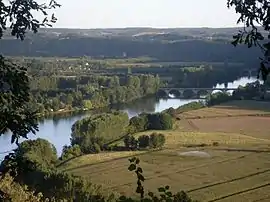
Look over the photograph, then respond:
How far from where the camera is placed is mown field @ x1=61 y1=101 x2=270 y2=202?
1331 centimetres

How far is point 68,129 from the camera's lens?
25.2m

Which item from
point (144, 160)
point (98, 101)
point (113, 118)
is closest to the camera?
point (144, 160)

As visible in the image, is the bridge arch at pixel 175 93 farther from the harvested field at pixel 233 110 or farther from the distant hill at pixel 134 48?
the distant hill at pixel 134 48

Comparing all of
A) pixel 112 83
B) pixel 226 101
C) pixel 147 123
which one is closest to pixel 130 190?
pixel 147 123

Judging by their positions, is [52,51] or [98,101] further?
[52,51]

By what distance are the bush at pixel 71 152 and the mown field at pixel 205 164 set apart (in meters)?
A: 0.47

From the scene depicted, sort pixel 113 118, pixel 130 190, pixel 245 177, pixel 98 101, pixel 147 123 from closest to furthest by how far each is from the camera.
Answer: pixel 130 190, pixel 245 177, pixel 113 118, pixel 147 123, pixel 98 101

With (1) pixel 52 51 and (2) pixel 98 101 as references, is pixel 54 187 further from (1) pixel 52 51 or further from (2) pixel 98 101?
(1) pixel 52 51

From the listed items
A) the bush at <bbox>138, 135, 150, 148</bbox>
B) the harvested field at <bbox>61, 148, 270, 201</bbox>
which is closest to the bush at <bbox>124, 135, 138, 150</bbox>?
the bush at <bbox>138, 135, 150, 148</bbox>

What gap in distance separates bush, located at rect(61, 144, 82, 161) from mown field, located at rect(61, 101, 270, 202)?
47 centimetres

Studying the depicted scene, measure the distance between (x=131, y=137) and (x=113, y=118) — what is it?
1949mm

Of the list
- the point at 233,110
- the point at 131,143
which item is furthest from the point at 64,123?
the point at 233,110

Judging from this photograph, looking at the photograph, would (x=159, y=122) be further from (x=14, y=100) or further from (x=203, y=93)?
(x=14, y=100)

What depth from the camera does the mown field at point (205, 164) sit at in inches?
524
